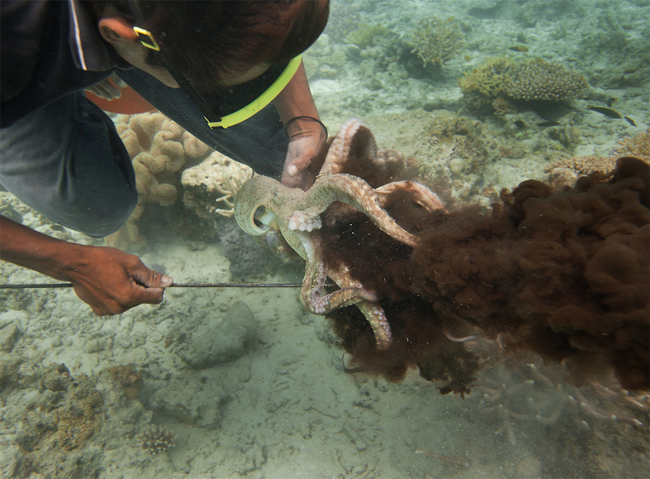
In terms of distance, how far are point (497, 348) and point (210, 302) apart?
4122mm

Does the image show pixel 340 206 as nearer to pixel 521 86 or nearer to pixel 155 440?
pixel 155 440

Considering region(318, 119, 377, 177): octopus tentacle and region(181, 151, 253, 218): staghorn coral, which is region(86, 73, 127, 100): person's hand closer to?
region(181, 151, 253, 218): staghorn coral

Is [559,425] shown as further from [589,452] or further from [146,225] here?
[146,225]

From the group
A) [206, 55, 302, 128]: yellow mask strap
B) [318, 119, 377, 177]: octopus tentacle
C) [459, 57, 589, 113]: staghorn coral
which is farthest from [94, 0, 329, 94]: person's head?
[459, 57, 589, 113]: staghorn coral

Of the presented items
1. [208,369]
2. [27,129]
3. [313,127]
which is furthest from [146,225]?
[313,127]

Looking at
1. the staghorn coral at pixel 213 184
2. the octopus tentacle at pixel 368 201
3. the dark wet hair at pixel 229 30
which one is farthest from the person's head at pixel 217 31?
the staghorn coral at pixel 213 184

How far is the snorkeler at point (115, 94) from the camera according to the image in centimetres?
119

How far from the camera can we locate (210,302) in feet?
16.5

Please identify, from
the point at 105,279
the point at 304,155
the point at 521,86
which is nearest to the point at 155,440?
the point at 105,279

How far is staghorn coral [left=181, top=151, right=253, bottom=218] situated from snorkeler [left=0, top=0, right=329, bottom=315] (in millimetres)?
1174

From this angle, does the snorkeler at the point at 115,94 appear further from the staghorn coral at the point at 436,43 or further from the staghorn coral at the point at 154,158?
the staghorn coral at the point at 436,43

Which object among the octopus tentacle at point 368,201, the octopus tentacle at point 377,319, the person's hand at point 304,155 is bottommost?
the octopus tentacle at point 377,319

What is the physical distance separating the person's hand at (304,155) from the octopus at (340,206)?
190 mm

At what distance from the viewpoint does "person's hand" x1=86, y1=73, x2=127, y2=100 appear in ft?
9.14
